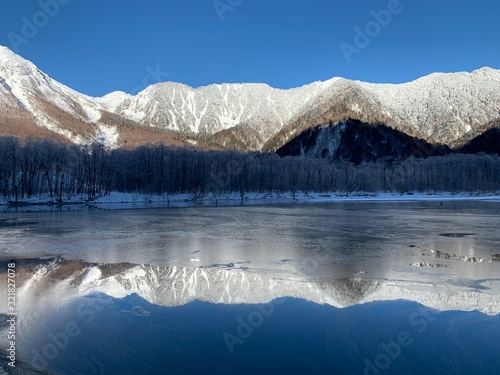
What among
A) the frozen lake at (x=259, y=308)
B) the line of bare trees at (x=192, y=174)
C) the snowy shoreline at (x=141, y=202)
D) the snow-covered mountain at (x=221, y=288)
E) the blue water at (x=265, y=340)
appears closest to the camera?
the blue water at (x=265, y=340)

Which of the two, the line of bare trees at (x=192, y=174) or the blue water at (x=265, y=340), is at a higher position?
the line of bare trees at (x=192, y=174)

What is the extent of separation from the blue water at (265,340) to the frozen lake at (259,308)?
0.03 meters

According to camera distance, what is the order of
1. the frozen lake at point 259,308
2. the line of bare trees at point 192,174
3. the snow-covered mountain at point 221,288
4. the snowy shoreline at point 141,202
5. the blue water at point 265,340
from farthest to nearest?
the line of bare trees at point 192,174
the snowy shoreline at point 141,202
the snow-covered mountain at point 221,288
the frozen lake at point 259,308
the blue water at point 265,340

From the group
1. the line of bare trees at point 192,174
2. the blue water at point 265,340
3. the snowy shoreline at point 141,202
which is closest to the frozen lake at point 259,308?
the blue water at point 265,340

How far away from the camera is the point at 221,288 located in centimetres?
1236

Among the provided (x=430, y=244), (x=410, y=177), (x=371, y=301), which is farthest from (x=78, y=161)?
(x=410, y=177)

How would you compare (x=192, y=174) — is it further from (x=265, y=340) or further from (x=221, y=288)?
(x=265, y=340)

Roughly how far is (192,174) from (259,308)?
91.0 meters

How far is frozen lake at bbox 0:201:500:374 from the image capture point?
7.41m

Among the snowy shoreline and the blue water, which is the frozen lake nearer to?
the blue water

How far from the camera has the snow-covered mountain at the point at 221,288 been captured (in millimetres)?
11055

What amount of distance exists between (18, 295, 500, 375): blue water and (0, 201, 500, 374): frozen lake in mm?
27

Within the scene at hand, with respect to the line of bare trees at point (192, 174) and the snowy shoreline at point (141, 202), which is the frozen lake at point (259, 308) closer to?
the snowy shoreline at point (141, 202)

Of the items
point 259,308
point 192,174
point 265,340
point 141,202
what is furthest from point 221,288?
point 192,174
